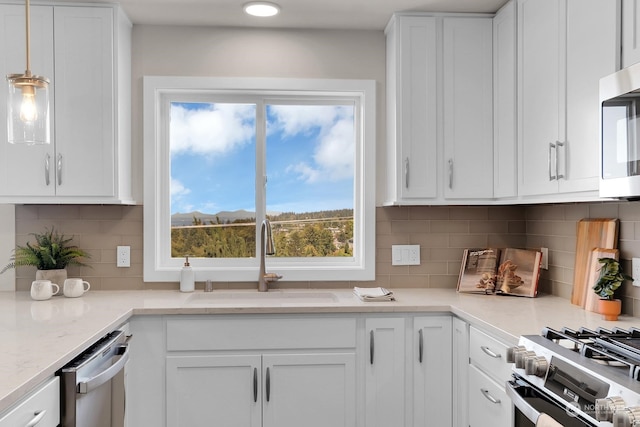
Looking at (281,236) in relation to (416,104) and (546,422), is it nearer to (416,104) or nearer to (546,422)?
(416,104)

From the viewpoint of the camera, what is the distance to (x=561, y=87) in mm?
2074

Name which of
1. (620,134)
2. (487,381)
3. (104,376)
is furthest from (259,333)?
(620,134)

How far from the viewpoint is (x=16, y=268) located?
284 centimetres

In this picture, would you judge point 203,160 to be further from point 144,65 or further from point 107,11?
point 107,11

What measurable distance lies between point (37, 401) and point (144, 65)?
6.57 ft

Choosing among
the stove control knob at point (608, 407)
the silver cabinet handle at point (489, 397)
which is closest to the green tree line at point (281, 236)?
the silver cabinet handle at point (489, 397)

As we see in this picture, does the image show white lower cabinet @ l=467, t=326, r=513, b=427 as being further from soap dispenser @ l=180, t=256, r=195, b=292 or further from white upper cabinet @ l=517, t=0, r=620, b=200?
soap dispenser @ l=180, t=256, r=195, b=292

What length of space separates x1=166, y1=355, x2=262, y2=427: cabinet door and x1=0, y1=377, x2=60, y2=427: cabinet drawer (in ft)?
2.62

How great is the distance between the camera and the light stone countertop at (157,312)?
156cm

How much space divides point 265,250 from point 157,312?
74 cm

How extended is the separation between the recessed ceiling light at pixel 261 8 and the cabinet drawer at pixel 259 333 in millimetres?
1542

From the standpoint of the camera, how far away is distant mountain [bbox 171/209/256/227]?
3047 millimetres

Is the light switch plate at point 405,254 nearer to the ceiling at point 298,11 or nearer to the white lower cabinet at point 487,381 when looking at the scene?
the white lower cabinet at point 487,381

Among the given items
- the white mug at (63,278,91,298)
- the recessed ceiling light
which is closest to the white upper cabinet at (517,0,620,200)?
the recessed ceiling light
